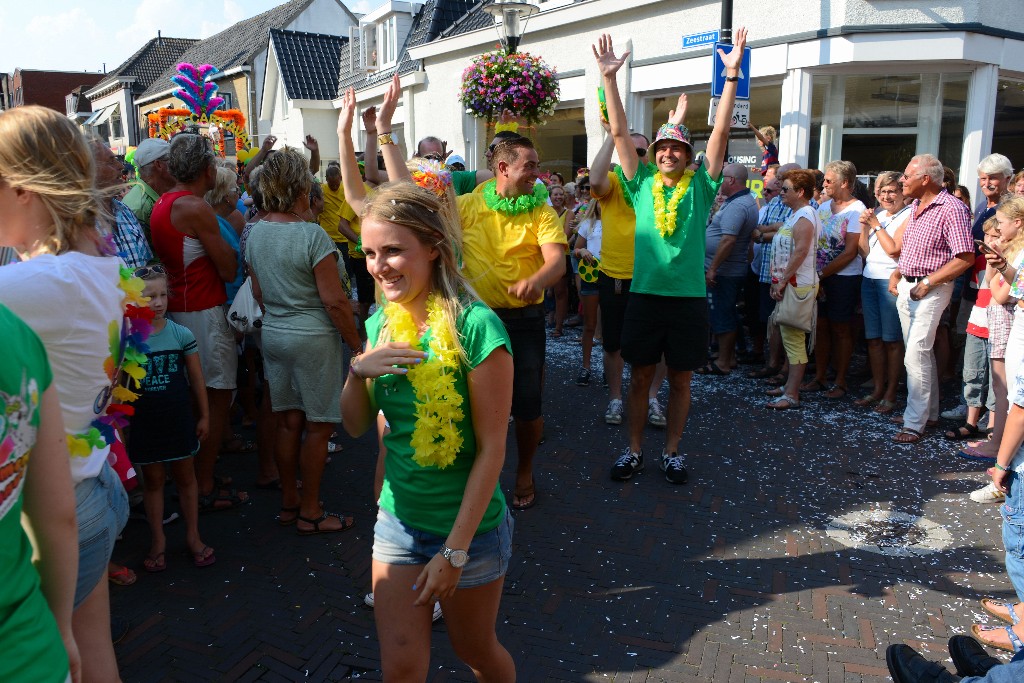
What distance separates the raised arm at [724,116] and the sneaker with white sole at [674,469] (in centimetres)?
183

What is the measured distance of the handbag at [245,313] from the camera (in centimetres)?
Result: 455

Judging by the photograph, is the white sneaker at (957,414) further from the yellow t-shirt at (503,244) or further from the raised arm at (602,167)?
the yellow t-shirt at (503,244)

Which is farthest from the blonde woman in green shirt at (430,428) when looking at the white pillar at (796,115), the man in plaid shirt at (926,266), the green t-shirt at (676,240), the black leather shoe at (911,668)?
the white pillar at (796,115)

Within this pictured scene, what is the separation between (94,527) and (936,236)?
586cm

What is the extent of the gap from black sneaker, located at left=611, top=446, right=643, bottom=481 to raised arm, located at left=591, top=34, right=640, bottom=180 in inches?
73.4

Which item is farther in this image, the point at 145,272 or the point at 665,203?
the point at 665,203

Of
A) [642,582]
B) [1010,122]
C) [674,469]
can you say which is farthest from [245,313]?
[1010,122]

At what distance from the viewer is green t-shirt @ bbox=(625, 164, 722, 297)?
4688 millimetres

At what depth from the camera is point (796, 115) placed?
10188 mm

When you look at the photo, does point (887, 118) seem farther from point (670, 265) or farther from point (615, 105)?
point (615, 105)

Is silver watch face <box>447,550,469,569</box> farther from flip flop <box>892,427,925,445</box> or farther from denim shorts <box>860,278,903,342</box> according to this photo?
denim shorts <box>860,278,903,342</box>

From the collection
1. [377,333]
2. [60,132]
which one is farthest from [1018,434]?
[60,132]

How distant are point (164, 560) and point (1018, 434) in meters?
4.01

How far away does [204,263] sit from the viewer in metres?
4.40
